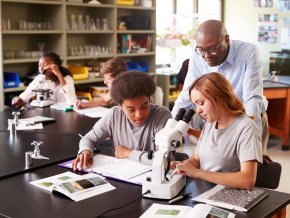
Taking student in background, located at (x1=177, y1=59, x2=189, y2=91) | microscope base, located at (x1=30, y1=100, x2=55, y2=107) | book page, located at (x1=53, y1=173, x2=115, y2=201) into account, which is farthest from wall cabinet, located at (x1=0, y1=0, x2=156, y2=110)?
book page, located at (x1=53, y1=173, x2=115, y2=201)

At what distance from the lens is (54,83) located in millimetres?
3926

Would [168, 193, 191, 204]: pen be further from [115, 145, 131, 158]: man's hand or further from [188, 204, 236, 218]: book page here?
[115, 145, 131, 158]: man's hand

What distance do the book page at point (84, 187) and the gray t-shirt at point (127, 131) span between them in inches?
15.6

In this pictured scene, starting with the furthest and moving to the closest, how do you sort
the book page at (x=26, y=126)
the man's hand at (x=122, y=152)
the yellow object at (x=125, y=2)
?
the yellow object at (x=125, y=2) < the book page at (x=26, y=126) < the man's hand at (x=122, y=152)

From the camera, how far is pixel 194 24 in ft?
23.8

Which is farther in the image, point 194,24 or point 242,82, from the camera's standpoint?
point 194,24

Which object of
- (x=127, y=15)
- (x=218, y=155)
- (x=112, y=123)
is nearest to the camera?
(x=218, y=155)

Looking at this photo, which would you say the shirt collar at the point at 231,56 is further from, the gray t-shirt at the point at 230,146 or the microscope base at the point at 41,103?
the microscope base at the point at 41,103

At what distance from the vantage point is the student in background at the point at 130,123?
2.12 metres

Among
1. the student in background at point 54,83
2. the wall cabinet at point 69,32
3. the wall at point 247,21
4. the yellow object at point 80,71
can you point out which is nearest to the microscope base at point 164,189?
the student in background at point 54,83

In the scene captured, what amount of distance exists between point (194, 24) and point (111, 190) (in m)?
5.83

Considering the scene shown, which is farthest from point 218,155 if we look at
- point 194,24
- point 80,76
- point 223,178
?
point 194,24

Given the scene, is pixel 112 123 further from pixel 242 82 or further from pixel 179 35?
pixel 179 35

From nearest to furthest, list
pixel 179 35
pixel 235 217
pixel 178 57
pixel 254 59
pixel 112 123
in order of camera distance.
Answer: pixel 235 217 < pixel 112 123 < pixel 254 59 < pixel 179 35 < pixel 178 57
